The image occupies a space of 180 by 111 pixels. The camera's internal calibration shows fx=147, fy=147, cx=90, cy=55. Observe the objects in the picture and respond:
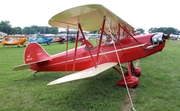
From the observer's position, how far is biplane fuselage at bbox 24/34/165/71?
4.78m

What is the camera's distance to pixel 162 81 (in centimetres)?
523

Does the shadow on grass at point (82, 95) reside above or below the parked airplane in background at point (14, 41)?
below

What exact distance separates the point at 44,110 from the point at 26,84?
2160mm

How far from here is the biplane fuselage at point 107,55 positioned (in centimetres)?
478

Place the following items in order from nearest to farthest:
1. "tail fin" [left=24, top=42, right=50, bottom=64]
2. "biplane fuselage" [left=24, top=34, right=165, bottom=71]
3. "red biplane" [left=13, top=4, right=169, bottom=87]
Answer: "red biplane" [left=13, top=4, right=169, bottom=87] < "biplane fuselage" [left=24, top=34, right=165, bottom=71] < "tail fin" [left=24, top=42, right=50, bottom=64]

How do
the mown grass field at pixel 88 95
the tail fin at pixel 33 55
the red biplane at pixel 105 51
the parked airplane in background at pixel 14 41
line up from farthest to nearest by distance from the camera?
the parked airplane in background at pixel 14 41 < the tail fin at pixel 33 55 < the red biplane at pixel 105 51 < the mown grass field at pixel 88 95

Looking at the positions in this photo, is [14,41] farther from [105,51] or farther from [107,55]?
[107,55]

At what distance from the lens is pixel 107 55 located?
4.97 m

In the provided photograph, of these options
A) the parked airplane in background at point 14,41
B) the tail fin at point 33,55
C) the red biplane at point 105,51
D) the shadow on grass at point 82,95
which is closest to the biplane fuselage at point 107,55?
the red biplane at point 105,51

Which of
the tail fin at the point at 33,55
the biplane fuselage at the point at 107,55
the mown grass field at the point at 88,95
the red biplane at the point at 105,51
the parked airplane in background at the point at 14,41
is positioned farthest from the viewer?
the parked airplane in background at the point at 14,41

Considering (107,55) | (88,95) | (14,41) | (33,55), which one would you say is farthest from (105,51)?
(14,41)

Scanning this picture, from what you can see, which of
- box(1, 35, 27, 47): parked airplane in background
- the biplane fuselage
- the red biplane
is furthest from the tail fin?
box(1, 35, 27, 47): parked airplane in background

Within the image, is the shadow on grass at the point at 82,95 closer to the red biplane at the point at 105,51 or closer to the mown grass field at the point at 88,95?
the mown grass field at the point at 88,95

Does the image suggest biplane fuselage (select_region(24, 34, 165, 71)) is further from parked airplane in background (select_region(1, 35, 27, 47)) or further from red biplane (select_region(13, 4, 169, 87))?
parked airplane in background (select_region(1, 35, 27, 47))
